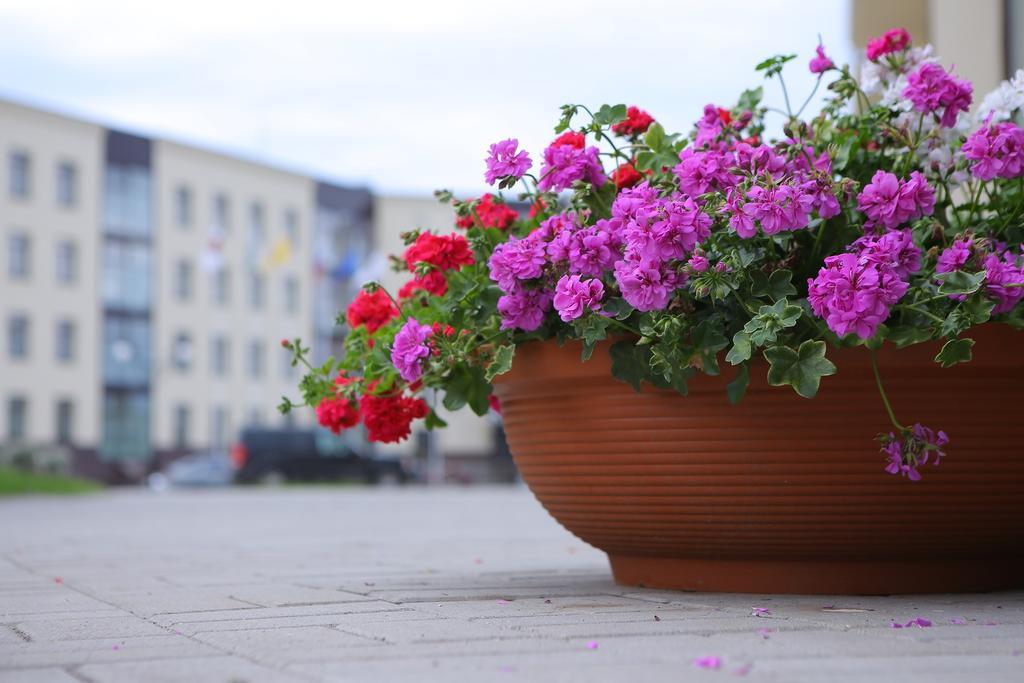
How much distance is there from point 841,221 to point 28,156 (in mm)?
41500

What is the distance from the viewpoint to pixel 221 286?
4694 centimetres

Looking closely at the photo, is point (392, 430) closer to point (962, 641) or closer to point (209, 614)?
point (209, 614)

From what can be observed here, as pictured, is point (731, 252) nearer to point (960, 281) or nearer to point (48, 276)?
point (960, 281)

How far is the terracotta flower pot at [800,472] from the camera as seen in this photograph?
3.16 m

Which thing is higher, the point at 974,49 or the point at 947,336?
the point at 974,49

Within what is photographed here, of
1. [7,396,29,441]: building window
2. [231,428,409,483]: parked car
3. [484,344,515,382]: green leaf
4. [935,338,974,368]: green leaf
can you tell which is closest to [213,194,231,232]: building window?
[7,396,29,441]: building window

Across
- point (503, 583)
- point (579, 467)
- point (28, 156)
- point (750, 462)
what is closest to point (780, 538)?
point (750, 462)

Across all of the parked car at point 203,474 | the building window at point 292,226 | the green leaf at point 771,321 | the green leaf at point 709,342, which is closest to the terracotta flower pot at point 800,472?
the green leaf at point 709,342

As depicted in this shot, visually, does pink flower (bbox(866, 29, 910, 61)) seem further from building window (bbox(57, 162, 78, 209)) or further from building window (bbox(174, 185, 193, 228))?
building window (bbox(174, 185, 193, 228))

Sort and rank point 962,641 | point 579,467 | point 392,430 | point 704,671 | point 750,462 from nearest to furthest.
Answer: point 704,671, point 962,641, point 750,462, point 579,467, point 392,430

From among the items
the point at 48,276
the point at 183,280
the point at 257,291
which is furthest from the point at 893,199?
the point at 257,291

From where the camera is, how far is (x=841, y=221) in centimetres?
327

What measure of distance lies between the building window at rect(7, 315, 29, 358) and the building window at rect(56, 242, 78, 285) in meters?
1.84

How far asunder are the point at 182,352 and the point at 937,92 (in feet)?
143
